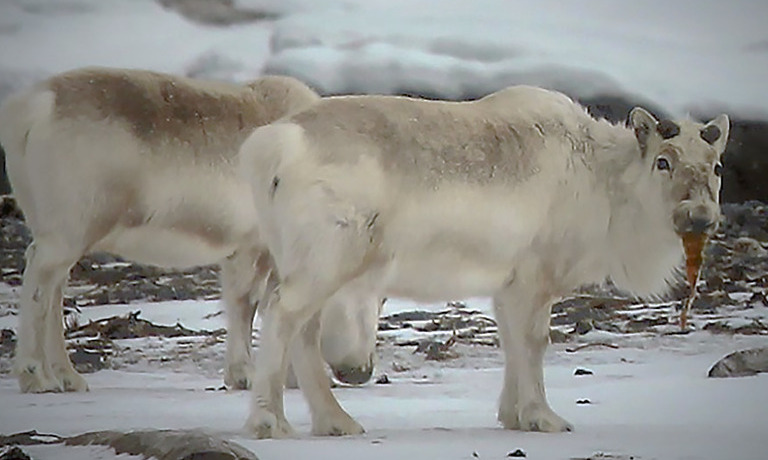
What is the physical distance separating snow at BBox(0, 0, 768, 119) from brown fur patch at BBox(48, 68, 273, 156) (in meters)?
0.03

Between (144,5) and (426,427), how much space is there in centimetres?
107

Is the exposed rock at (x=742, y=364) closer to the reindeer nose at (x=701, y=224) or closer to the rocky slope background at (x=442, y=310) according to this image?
the rocky slope background at (x=442, y=310)

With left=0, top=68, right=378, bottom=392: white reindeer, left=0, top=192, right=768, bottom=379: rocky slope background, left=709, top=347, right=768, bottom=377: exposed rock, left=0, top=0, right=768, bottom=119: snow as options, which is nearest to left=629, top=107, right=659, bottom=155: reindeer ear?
left=0, top=0, right=768, bottom=119: snow

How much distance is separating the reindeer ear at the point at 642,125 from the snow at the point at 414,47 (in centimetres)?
12

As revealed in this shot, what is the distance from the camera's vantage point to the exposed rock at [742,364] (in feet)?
7.22

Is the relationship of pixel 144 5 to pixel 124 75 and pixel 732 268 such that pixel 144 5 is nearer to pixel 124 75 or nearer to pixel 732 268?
pixel 124 75

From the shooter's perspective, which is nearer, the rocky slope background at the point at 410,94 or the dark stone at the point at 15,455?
the dark stone at the point at 15,455

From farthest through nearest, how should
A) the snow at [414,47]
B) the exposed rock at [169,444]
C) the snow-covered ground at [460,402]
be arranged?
1. the snow at [414,47]
2. the snow-covered ground at [460,402]
3. the exposed rock at [169,444]

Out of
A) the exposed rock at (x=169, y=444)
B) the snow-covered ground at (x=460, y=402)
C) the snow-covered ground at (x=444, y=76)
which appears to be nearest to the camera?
the exposed rock at (x=169, y=444)

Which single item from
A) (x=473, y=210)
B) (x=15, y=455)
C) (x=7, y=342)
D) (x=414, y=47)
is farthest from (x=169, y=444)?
(x=414, y=47)

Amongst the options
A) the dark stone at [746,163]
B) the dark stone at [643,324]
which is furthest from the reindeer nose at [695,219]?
the dark stone at [643,324]

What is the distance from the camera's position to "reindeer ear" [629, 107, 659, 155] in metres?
2.13

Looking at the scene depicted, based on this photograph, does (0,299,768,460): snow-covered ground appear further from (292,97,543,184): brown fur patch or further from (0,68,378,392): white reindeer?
(292,97,543,184): brown fur patch

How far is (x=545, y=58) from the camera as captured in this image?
2258 millimetres
